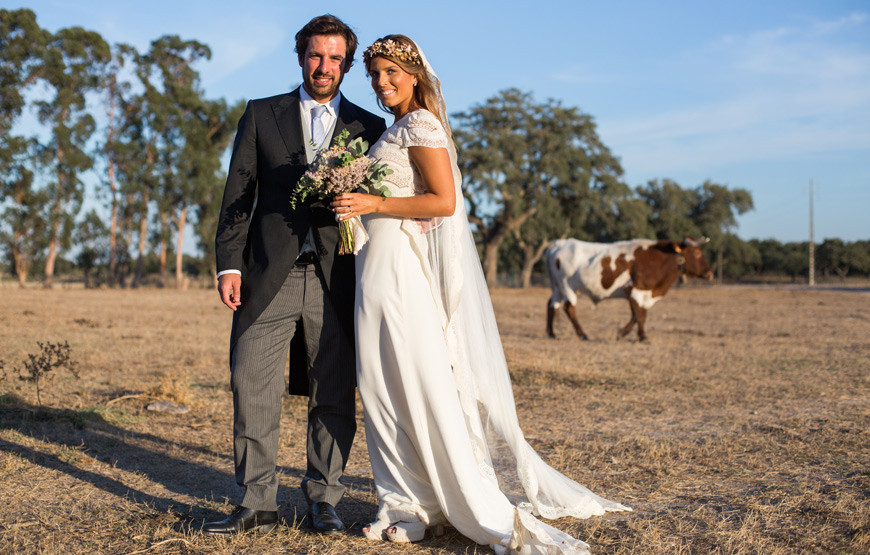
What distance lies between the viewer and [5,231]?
112 ft

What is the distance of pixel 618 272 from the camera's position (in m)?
13.3

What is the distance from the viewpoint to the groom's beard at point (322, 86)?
10.7 feet

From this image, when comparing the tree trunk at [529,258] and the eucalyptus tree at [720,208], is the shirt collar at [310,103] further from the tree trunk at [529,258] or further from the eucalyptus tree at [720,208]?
the eucalyptus tree at [720,208]

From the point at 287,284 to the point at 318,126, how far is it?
2.48 feet

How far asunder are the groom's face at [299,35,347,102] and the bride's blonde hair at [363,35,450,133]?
139 millimetres

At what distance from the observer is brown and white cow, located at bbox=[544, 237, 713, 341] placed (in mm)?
13164

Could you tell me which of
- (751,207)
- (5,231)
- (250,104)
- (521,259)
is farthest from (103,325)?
(751,207)

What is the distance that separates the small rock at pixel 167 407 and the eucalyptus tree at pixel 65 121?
3163cm

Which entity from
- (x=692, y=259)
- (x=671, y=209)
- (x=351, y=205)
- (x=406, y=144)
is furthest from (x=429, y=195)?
(x=671, y=209)

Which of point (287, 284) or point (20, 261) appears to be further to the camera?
point (20, 261)

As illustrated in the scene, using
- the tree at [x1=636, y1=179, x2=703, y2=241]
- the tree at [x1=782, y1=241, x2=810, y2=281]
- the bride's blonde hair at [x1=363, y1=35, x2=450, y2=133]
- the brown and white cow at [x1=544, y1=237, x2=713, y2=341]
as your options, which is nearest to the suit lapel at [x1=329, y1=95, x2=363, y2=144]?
the bride's blonde hair at [x1=363, y1=35, x2=450, y2=133]

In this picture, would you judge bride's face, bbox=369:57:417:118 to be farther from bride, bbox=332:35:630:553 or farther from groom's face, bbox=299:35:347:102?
groom's face, bbox=299:35:347:102

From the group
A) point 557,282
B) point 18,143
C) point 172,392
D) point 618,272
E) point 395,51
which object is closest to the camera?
point 395,51

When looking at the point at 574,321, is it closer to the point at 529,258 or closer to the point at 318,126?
the point at 318,126
